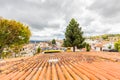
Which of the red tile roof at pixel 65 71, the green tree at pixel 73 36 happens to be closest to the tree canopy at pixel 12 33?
the green tree at pixel 73 36

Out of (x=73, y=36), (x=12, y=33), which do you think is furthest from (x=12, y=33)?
(x=73, y=36)

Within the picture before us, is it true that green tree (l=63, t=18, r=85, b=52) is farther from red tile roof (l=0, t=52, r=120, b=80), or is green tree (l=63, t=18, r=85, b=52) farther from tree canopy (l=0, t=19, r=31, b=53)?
red tile roof (l=0, t=52, r=120, b=80)

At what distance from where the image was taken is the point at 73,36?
1166 inches

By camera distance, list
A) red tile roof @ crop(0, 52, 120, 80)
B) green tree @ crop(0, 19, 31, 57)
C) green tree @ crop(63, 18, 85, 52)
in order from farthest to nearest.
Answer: green tree @ crop(63, 18, 85, 52) → green tree @ crop(0, 19, 31, 57) → red tile roof @ crop(0, 52, 120, 80)

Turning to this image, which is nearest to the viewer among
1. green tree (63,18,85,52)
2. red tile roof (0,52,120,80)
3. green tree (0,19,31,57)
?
red tile roof (0,52,120,80)

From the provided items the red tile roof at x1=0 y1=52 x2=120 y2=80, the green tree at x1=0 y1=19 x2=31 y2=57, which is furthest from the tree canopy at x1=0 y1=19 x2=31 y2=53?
the red tile roof at x1=0 y1=52 x2=120 y2=80

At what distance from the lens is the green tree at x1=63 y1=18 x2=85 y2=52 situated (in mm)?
29469

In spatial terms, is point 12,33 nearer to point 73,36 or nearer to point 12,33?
point 12,33

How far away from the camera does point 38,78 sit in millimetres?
4742

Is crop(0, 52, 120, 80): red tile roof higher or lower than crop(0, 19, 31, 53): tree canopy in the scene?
lower

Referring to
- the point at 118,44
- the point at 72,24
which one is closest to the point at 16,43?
the point at 72,24

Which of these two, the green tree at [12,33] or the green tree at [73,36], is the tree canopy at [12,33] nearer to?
the green tree at [12,33]

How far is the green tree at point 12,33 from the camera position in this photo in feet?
86.5

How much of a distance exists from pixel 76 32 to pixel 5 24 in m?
12.0
